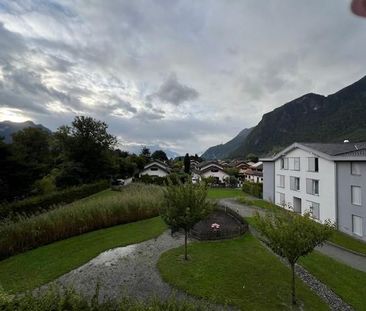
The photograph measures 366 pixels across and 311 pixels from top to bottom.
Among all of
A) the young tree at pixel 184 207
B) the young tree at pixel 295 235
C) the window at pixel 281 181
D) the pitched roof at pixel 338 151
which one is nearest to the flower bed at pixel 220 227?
the young tree at pixel 184 207

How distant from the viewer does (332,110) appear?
194 m

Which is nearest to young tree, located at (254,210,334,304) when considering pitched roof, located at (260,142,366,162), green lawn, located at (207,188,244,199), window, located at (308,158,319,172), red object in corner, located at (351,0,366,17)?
red object in corner, located at (351,0,366,17)

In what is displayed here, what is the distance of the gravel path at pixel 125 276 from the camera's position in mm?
11078

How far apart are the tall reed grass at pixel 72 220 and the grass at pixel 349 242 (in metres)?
14.8

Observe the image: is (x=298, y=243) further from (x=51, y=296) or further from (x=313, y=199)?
(x=313, y=199)

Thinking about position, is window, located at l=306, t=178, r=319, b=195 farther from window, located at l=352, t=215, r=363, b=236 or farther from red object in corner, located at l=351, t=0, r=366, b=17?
red object in corner, located at l=351, t=0, r=366, b=17

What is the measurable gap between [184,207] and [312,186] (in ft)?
76.7

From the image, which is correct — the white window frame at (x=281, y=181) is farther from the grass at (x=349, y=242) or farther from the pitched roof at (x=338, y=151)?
the grass at (x=349, y=242)

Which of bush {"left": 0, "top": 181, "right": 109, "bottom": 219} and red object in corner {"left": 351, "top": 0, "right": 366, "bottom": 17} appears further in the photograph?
bush {"left": 0, "top": 181, "right": 109, "bottom": 219}

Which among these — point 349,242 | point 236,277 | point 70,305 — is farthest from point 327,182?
point 70,305

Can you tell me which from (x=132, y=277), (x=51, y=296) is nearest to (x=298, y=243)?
(x=132, y=277)

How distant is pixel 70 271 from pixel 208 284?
668 cm

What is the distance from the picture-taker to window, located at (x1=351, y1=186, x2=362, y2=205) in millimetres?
24680

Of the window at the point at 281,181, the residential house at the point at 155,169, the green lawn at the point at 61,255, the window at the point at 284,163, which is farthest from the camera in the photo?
the residential house at the point at 155,169
